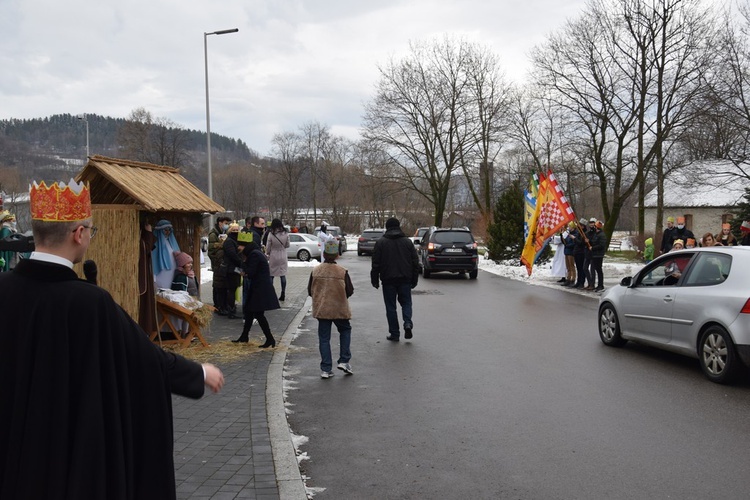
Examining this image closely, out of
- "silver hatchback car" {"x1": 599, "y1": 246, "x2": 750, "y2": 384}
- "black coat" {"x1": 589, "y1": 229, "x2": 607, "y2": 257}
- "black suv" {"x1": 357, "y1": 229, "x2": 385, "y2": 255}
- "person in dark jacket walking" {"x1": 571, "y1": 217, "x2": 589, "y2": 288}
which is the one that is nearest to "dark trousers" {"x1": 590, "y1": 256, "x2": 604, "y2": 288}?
"black coat" {"x1": 589, "y1": 229, "x2": 607, "y2": 257}

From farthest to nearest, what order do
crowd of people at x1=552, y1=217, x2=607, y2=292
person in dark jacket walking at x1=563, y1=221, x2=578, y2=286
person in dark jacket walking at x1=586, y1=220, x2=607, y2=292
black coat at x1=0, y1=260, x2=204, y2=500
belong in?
person in dark jacket walking at x1=563, y1=221, x2=578, y2=286 < crowd of people at x1=552, y1=217, x2=607, y2=292 < person in dark jacket walking at x1=586, y1=220, x2=607, y2=292 < black coat at x1=0, y1=260, x2=204, y2=500

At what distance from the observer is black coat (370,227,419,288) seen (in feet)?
34.4

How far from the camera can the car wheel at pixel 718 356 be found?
711cm

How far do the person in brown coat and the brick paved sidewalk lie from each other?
A: 650mm

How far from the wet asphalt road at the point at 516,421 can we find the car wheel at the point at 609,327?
154mm

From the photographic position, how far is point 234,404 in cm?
655

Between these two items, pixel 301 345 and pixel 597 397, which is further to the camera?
pixel 301 345

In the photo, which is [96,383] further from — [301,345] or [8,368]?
[301,345]

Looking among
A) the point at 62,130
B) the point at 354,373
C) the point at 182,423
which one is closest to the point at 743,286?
the point at 354,373

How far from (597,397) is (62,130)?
297 feet

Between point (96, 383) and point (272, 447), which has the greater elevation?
point (96, 383)

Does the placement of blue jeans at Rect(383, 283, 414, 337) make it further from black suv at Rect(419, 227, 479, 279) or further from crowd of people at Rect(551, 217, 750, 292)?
black suv at Rect(419, 227, 479, 279)

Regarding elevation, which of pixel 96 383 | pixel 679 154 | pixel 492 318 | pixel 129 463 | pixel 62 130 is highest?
pixel 62 130

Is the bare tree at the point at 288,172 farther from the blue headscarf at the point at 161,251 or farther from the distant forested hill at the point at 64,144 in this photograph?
the blue headscarf at the point at 161,251
